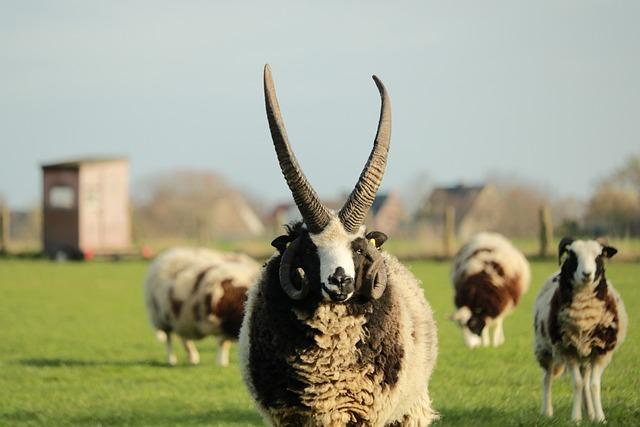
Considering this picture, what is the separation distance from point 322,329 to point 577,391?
398cm

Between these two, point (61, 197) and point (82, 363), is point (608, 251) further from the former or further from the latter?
point (61, 197)

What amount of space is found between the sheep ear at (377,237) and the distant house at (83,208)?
133 feet

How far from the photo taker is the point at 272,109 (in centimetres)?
612

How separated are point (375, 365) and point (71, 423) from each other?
4934 mm

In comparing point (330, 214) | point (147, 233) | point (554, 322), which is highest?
point (330, 214)

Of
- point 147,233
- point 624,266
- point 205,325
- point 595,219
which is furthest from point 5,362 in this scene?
point 147,233

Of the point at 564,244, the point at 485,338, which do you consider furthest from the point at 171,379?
the point at 564,244

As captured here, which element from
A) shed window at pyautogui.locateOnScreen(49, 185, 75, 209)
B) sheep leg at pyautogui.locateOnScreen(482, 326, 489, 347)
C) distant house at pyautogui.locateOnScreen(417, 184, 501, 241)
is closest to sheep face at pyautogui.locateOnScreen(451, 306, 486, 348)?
sheep leg at pyautogui.locateOnScreen(482, 326, 489, 347)

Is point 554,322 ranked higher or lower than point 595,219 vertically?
higher

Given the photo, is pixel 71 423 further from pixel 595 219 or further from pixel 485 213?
pixel 485 213

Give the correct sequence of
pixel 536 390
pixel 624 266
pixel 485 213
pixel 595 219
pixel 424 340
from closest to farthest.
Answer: pixel 424 340 < pixel 536 390 < pixel 624 266 < pixel 595 219 < pixel 485 213

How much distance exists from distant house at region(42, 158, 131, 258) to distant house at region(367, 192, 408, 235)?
93.0ft

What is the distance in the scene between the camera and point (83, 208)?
4534cm

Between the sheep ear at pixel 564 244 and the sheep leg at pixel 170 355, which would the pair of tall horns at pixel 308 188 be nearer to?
the sheep ear at pixel 564 244
